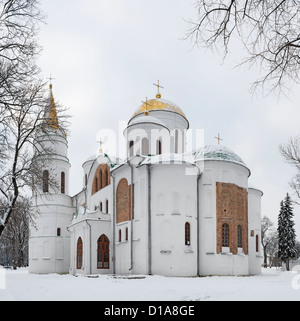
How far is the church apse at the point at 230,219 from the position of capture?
Answer: 26219 millimetres

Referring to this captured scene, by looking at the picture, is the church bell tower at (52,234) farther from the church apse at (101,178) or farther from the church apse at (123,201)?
the church apse at (123,201)

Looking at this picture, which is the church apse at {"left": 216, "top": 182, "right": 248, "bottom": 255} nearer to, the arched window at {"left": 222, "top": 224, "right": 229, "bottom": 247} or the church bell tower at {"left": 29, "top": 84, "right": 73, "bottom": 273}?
the arched window at {"left": 222, "top": 224, "right": 229, "bottom": 247}

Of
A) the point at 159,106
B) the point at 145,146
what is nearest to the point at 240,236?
the point at 145,146

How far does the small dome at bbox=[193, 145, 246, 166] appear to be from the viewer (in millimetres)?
27219

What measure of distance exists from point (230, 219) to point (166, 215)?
4692 mm

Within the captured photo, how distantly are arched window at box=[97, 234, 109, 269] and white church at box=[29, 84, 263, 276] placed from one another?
68 millimetres

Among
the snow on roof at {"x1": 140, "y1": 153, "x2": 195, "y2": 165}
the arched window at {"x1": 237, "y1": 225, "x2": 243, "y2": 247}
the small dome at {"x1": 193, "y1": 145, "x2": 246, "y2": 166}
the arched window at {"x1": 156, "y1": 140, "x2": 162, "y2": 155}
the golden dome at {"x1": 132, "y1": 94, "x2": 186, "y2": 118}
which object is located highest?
the golden dome at {"x1": 132, "y1": 94, "x2": 186, "y2": 118}

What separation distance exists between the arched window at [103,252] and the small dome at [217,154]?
8593 mm

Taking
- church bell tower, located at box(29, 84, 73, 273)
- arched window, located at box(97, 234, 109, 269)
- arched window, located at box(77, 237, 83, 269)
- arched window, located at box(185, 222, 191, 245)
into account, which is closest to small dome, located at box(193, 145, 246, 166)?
arched window, located at box(185, 222, 191, 245)

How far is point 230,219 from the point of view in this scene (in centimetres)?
2661

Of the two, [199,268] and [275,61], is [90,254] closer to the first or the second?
[199,268]
